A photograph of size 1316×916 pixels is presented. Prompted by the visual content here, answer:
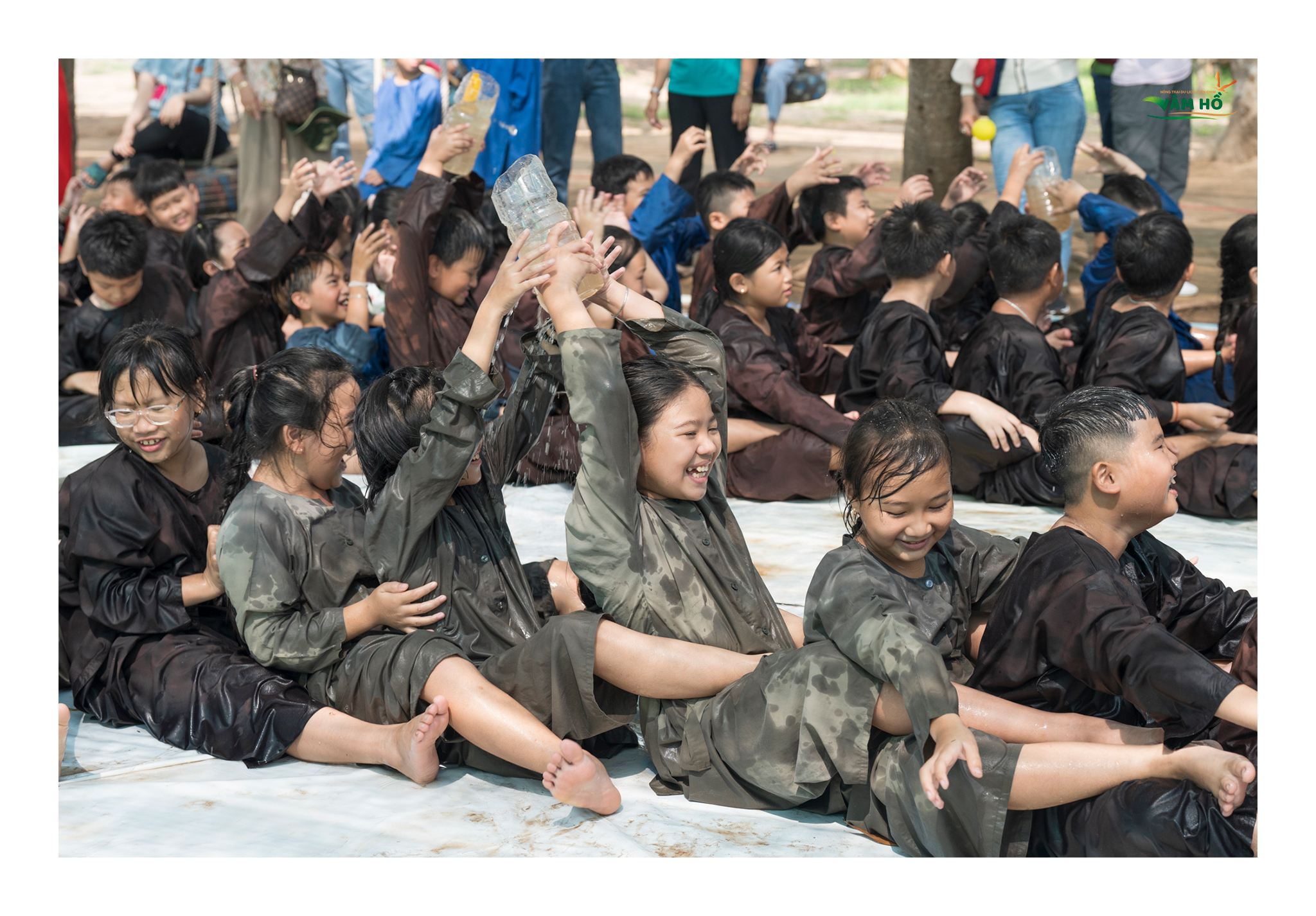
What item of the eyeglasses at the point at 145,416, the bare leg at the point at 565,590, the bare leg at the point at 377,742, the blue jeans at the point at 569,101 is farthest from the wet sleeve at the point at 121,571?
the blue jeans at the point at 569,101

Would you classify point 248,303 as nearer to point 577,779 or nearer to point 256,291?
point 256,291

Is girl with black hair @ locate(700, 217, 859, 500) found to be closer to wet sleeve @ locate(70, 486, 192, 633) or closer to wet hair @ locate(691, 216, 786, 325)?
wet hair @ locate(691, 216, 786, 325)

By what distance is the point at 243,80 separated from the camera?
24.6ft

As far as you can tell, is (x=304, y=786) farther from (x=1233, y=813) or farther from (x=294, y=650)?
(x=1233, y=813)

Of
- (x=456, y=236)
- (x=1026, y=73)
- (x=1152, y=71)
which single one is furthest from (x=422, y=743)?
(x=1152, y=71)

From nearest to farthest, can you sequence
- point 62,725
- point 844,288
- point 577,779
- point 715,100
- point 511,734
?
1. point 577,779
2. point 511,734
3. point 62,725
4. point 844,288
5. point 715,100

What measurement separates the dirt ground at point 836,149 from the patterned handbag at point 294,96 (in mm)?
2807

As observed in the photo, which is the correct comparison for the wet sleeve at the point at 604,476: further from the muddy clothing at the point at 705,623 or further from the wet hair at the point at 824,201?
the wet hair at the point at 824,201

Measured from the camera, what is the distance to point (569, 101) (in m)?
7.96

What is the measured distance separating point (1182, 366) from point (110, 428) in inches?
143

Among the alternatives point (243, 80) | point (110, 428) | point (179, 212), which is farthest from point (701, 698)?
point (243, 80)

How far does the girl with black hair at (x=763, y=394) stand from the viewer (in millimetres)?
4578

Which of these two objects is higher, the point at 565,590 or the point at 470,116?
the point at 470,116

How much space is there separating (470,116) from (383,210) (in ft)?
3.43
